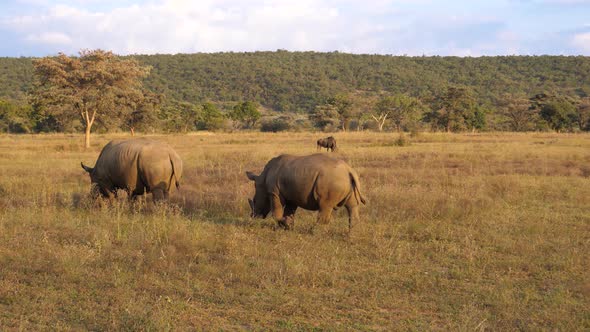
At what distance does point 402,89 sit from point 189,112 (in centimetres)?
5152

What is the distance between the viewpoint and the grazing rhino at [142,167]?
934 centimetres

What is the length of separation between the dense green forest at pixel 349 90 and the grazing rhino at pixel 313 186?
132 ft

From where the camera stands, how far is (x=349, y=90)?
98.5 meters

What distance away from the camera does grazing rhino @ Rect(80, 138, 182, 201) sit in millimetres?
9336

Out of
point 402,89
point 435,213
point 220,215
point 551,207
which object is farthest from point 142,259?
point 402,89

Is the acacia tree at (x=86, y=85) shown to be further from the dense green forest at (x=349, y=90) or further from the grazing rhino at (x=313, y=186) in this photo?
the grazing rhino at (x=313, y=186)

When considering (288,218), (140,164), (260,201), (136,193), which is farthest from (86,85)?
(288,218)

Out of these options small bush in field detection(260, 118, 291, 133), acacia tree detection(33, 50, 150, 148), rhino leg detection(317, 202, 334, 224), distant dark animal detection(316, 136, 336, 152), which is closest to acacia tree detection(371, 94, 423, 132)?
small bush in field detection(260, 118, 291, 133)

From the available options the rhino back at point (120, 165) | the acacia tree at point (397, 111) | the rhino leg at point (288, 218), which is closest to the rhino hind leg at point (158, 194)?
the rhino back at point (120, 165)

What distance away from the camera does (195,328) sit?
4.60 metres

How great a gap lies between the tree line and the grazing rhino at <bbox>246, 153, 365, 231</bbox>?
20993 mm

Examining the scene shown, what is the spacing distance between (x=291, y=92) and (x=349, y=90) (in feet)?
35.7

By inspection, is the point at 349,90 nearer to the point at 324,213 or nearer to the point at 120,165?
the point at 120,165

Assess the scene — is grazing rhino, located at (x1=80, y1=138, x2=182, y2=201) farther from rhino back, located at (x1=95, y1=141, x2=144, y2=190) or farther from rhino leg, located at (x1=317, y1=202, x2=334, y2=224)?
rhino leg, located at (x1=317, y1=202, x2=334, y2=224)
